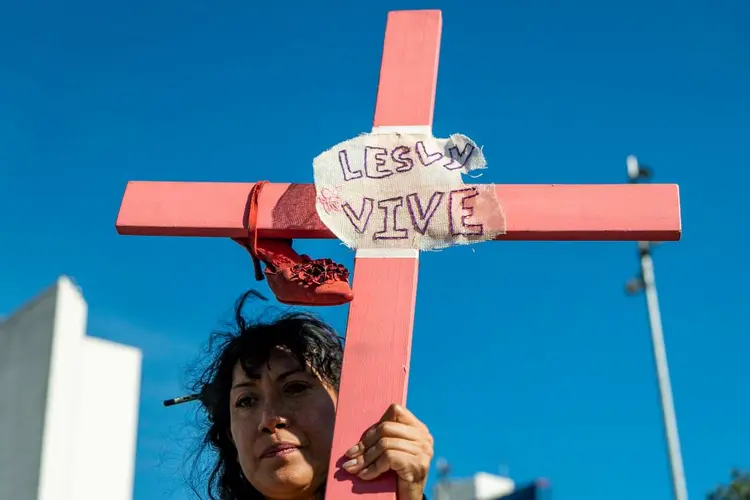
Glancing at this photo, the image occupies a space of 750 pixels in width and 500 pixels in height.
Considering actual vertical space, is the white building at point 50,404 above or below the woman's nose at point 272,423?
above

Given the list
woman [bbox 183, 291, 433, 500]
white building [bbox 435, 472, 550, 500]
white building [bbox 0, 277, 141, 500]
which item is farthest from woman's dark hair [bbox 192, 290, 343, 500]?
white building [bbox 435, 472, 550, 500]

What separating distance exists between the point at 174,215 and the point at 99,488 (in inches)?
420

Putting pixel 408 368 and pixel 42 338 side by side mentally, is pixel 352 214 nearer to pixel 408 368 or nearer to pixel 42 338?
pixel 408 368

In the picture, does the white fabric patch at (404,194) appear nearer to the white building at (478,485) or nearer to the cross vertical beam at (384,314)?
the cross vertical beam at (384,314)

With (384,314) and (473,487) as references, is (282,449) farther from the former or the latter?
(473,487)

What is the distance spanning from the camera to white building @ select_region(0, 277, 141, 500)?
424 inches

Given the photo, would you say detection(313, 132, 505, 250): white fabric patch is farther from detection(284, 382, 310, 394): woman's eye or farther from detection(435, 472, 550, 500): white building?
detection(435, 472, 550, 500): white building

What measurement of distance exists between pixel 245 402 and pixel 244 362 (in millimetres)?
95

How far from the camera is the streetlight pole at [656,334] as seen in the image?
1173 cm

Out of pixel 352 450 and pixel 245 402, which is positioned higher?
pixel 245 402

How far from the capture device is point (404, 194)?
2.77m

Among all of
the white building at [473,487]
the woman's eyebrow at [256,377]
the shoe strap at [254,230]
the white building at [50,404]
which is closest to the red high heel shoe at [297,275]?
the shoe strap at [254,230]

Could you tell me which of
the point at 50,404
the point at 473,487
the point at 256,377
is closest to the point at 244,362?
the point at 256,377

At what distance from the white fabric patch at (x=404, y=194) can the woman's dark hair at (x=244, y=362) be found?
0.40 meters
